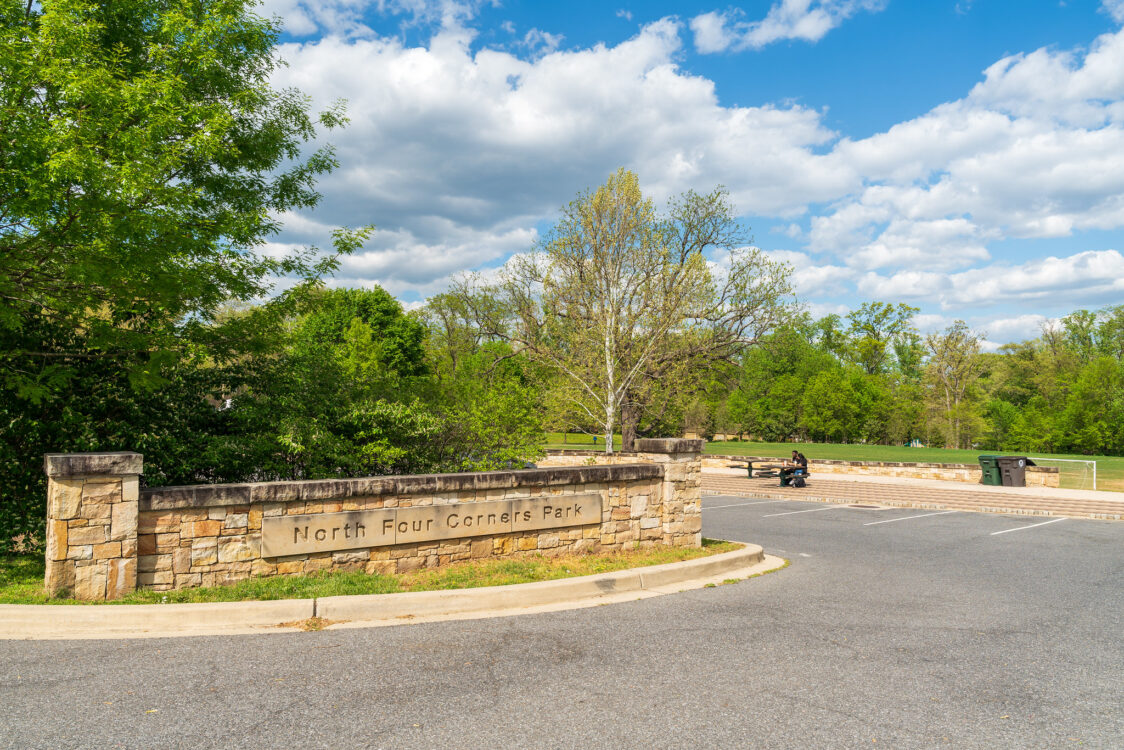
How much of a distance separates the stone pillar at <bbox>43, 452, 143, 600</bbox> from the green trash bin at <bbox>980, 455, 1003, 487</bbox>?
24969 millimetres

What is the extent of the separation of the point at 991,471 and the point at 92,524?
25.7 metres

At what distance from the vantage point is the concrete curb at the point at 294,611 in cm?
528

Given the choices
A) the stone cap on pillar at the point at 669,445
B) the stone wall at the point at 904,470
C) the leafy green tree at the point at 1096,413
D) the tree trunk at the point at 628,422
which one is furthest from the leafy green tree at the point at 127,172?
the leafy green tree at the point at 1096,413

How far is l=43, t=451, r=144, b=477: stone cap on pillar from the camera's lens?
5621 mm

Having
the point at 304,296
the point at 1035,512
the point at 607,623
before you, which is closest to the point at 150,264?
the point at 304,296

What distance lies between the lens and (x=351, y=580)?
6.45 metres

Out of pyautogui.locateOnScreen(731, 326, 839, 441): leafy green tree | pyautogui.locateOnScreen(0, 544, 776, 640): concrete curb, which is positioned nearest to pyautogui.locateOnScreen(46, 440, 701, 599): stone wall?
pyautogui.locateOnScreen(0, 544, 776, 640): concrete curb

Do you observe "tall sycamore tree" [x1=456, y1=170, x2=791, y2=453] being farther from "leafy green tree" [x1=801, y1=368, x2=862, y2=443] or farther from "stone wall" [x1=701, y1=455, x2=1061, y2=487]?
"leafy green tree" [x1=801, y1=368, x2=862, y2=443]

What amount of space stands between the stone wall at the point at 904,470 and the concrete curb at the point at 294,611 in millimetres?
21462

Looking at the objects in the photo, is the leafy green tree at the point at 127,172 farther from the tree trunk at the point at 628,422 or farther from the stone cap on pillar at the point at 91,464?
the tree trunk at the point at 628,422

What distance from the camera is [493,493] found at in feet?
24.8

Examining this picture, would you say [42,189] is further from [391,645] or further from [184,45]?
[391,645]

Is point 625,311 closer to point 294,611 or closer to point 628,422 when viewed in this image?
point 628,422

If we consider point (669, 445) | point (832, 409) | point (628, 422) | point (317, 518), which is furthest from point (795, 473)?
point (832, 409)
